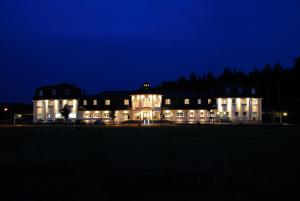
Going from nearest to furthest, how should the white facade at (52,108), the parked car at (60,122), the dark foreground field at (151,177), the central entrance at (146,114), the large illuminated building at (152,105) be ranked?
the dark foreground field at (151,177)
the parked car at (60,122)
the large illuminated building at (152,105)
the central entrance at (146,114)
the white facade at (52,108)

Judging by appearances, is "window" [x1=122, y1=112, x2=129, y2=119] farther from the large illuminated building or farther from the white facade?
the white facade

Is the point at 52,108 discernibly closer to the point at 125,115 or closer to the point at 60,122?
the point at 60,122

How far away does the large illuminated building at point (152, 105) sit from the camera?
7931 centimetres

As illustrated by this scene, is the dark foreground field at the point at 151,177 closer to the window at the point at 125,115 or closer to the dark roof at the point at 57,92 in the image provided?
the window at the point at 125,115

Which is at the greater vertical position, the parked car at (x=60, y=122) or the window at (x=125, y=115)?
the window at (x=125, y=115)

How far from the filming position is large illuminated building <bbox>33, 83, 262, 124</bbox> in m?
79.3

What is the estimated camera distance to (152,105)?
79.9m

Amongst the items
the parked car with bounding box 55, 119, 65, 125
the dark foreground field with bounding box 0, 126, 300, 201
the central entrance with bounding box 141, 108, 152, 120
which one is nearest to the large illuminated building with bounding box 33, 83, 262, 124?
the central entrance with bounding box 141, 108, 152, 120

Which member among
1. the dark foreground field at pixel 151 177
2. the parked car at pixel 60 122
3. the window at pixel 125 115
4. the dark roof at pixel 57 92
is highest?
the dark roof at pixel 57 92

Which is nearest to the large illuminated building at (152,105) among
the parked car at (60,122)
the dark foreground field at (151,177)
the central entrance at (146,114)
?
the central entrance at (146,114)

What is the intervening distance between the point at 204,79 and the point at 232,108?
56.5 m

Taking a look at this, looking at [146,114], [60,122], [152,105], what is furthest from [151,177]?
[146,114]

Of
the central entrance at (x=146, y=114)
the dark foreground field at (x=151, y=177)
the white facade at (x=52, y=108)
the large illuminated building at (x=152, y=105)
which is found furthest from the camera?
the white facade at (x=52, y=108)

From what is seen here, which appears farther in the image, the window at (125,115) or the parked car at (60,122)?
the window at (125,115)
